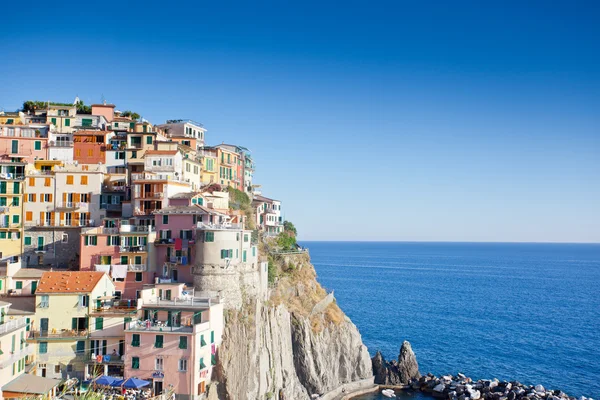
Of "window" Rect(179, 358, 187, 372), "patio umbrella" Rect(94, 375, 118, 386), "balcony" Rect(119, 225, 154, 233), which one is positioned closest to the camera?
"patio umbrella" Rect(94, 375, 118, 386)

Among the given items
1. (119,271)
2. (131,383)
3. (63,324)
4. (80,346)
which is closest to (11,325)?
(63,324)

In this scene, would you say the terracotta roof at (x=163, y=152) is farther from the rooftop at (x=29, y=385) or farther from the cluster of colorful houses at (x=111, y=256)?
the rooftop at (x=29, y=385)

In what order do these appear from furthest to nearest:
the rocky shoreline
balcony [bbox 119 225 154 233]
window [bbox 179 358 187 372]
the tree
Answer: the tree, the rocky shoreline, balcony [bbox 119 225 154 233], window [bbox 179 358 187 372]

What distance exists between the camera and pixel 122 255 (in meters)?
53.4

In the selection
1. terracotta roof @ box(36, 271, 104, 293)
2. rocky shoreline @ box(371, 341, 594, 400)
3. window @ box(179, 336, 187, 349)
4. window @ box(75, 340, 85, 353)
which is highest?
terracotta roof @ box(36, 271, 104, 293)

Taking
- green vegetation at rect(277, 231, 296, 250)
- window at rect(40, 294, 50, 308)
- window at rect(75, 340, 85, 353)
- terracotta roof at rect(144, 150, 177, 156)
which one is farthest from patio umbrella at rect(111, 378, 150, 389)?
green vegetation at rect(277, 231, 296, 250)

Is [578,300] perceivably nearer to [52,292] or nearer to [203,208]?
[203,208]

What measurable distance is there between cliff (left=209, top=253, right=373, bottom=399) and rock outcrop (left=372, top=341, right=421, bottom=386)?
1.93 m

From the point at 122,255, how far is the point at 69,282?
615 cm

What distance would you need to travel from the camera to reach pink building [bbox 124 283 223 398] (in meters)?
44.5

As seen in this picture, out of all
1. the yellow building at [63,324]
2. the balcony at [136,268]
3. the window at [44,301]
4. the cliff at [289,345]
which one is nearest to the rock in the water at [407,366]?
the cliff at [289,345]

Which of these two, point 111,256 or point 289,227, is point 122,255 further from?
point 289,227

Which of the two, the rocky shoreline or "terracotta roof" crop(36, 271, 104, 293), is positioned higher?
"terracotta roof" crop(36, 271, 104, 293)

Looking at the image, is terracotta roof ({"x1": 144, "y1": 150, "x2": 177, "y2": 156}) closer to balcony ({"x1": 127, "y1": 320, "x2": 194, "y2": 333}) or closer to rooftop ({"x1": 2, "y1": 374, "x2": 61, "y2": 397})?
balcony ({"x1": 127, "y1": 320, "x2": 194, "y2": 333})
